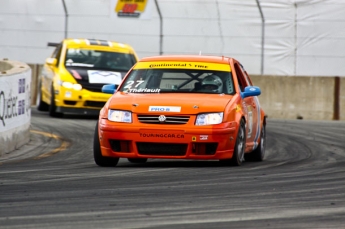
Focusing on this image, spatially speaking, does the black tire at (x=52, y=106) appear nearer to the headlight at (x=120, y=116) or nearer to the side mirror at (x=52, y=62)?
the side mirror at (x=52, y=62)

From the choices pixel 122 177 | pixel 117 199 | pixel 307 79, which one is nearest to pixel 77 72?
pixel 307 79

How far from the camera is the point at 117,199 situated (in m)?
9.05

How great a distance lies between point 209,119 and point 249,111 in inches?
53.3

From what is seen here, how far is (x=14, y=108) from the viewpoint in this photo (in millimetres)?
15648

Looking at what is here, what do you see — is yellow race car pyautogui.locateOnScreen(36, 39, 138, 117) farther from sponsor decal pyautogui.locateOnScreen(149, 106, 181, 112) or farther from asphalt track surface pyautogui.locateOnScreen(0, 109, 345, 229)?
sponsor decal pyautogui.locateOnScreen(149, 106, 181, 112)

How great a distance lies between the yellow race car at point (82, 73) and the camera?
22.6 meters

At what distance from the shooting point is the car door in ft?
44.2

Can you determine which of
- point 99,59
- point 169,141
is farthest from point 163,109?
point 99,59

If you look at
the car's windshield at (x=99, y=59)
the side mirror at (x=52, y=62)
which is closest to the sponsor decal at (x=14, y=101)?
the side mirror at (x=52, y=62)

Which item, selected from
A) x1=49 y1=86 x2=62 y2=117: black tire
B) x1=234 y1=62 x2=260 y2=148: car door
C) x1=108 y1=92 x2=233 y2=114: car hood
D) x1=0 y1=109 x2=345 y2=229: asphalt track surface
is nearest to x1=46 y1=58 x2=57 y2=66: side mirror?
x1=49 y1=86 x2=62 y2=117: black tire

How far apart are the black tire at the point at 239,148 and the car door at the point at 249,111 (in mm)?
383

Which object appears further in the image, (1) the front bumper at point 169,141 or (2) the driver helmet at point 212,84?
(2) the driver helmet at point 212,84

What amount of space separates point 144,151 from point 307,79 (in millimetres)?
14086

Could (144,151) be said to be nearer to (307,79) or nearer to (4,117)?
(4,117)
